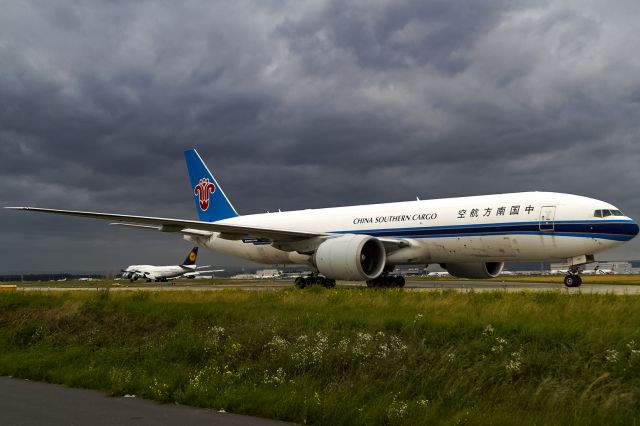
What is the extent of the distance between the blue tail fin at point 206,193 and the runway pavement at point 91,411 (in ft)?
87.9

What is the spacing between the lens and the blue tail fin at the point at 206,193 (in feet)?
117

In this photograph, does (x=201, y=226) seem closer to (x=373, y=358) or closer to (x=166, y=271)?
(x=373, y=358)

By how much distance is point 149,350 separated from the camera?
10.9 meters

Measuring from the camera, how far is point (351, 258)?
862 inches

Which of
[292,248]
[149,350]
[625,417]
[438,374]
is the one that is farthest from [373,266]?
[625,417]

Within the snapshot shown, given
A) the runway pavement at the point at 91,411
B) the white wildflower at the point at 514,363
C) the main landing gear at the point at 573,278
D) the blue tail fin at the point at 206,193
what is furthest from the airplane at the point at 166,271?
the white wildflower at the point at 514,363

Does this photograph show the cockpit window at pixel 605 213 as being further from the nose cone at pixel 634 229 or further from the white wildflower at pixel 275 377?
the white wildflower at pixel 275 377

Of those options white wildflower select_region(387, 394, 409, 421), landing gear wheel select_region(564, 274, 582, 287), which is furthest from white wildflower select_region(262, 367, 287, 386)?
landing gear wheel select_region(564, 274, 582, 287)

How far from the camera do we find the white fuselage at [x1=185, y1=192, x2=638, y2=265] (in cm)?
2094

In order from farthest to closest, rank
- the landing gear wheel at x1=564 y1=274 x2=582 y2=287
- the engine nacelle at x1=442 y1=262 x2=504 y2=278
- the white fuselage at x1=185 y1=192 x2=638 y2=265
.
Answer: the engine nacelle at x1=442 y1=262 x2=504 y2=278 < the landing gear wheel at x1=564 y1=274 x2=582 y2=287 < the white fuselage at x1=185 y1=192 x2=638 y2=265

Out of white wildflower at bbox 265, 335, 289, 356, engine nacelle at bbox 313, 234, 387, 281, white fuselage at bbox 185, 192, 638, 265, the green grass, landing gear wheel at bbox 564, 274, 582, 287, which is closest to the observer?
the green grass

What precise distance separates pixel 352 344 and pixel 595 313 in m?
4.18

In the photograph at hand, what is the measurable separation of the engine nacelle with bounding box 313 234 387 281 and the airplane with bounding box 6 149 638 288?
39mm

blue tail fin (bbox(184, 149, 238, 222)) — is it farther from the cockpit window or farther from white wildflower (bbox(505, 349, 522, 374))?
white wildflower (bbox(505, 349, 522, 374))
